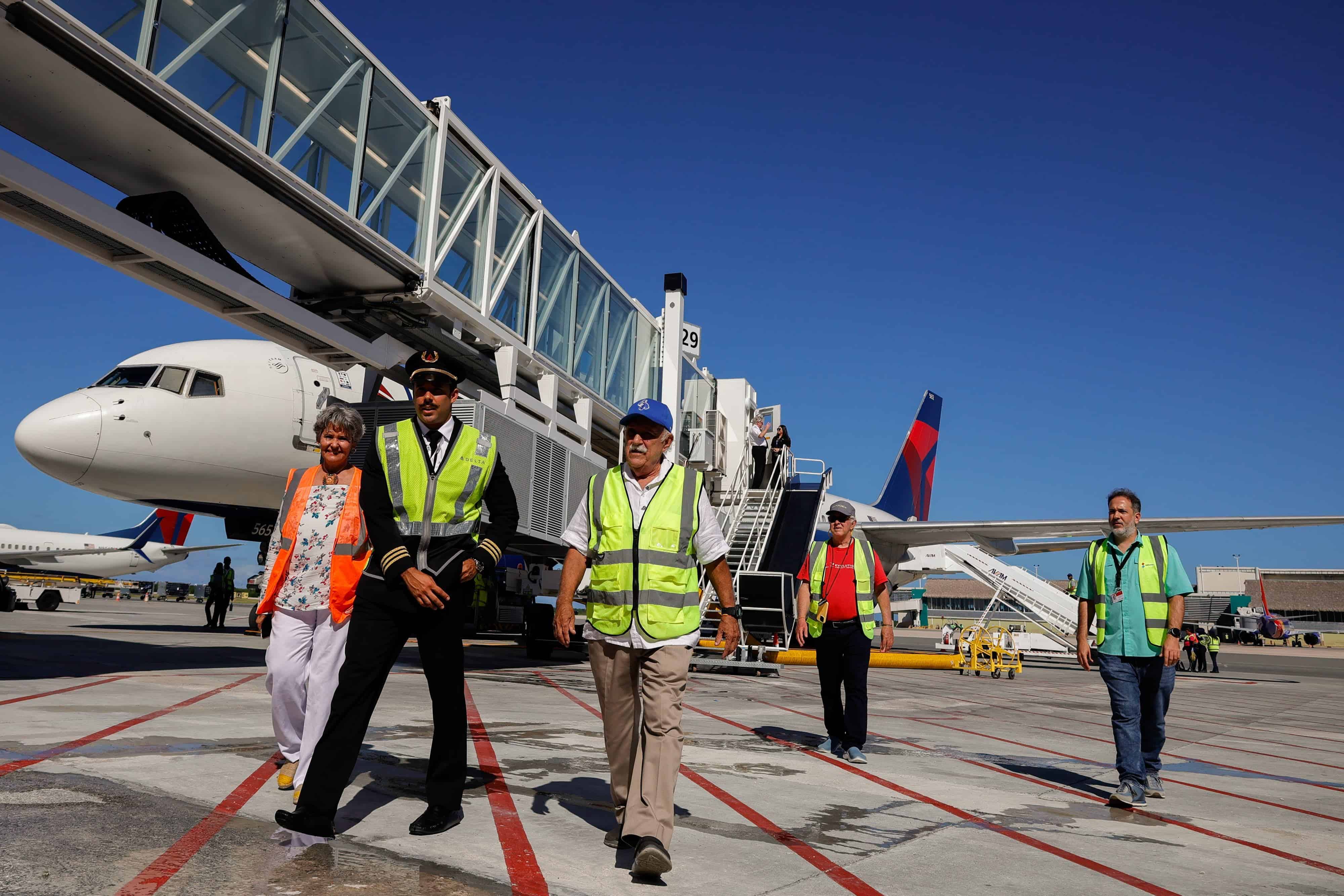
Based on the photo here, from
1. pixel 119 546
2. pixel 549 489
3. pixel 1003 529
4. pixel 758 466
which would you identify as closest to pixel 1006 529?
pixel 1003 529

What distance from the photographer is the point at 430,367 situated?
3.78 metres

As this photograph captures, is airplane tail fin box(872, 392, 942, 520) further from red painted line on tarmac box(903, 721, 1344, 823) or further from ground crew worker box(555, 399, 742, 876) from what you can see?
ground crew worker box(555, 399, 742, 876)

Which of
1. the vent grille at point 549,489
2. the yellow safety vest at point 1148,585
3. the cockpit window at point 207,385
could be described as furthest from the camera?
the cockpit window at point 207,385

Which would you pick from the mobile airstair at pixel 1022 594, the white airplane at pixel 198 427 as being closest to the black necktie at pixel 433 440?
the white airplane at pixel 198 427

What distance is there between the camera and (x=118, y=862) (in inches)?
108

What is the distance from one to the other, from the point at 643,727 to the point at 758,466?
15.8m

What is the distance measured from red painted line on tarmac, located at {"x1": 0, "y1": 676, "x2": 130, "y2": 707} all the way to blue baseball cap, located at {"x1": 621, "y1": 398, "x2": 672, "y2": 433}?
505cm

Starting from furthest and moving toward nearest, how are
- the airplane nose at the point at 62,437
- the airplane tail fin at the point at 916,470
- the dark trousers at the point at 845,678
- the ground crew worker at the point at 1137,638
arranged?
the airplane tail fin at the point at 916,470, the airplane nose at the point at 62,437, the dark trousers at the point at 845,678, the ground crew worker at the point at 1137,638

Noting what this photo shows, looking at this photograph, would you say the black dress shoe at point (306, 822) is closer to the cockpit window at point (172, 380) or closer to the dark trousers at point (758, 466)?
the cockpit window at point (172, 380)

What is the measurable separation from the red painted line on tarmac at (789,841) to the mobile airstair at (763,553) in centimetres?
781

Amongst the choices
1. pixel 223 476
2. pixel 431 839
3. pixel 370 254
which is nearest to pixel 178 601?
pixel 223 476

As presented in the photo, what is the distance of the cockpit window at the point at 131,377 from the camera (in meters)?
12.3

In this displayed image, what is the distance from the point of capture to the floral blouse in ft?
13.4

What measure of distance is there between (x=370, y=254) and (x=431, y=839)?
6.60m
